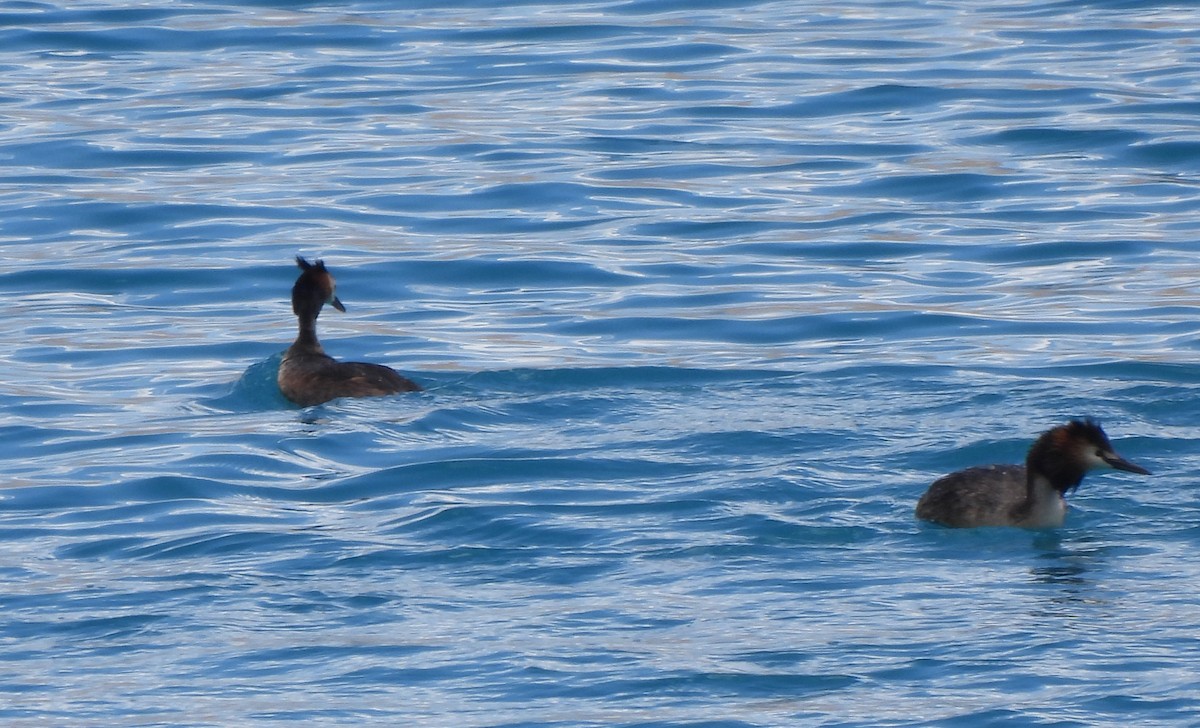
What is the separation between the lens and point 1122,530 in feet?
32.3

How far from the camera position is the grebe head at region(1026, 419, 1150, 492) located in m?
9.95

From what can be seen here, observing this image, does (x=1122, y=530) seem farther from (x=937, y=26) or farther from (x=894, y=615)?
(x=937, y=26)

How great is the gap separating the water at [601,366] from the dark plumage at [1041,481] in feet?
0.67

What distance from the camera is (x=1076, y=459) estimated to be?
997 centimetres

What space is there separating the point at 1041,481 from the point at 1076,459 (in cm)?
19

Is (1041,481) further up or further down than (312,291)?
further down

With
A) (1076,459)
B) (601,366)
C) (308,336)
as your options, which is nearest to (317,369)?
(308,336)

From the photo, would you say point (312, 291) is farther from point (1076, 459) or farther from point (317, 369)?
point (1076, 459)

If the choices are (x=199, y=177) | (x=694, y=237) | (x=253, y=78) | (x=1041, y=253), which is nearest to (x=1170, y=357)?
(x=1041, y=253)

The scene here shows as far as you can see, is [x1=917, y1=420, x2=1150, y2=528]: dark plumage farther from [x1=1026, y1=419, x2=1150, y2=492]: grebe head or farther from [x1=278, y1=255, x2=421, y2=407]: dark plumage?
[x1=278, y1=255, x2=421, y2=407]: dark plumage

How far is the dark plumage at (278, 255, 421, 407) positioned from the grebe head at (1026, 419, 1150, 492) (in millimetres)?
3823

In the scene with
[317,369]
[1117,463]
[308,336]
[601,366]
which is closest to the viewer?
[1117,463]

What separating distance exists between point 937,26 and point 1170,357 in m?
13.1

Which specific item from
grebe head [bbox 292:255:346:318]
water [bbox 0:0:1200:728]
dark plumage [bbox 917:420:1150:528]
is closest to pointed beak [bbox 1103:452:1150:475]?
dark plumage [bbox 917:420:1150:528]
